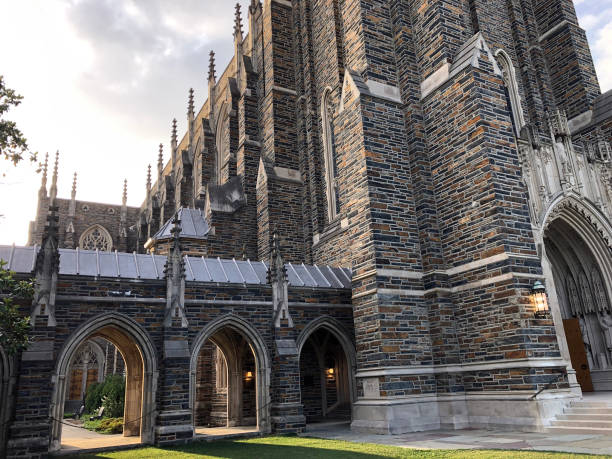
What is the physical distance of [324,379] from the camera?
52.1 ft

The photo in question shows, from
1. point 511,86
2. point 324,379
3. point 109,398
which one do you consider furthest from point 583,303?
point 109,398

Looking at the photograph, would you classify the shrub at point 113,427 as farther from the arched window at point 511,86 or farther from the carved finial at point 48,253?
the arched window at point 511,86

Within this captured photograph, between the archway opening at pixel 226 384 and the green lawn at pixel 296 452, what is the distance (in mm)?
3726

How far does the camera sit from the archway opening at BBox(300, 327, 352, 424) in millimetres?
15500

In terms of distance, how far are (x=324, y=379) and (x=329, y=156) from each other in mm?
7703

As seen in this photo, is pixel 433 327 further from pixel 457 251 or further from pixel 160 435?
pixel 160 435

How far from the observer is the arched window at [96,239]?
4041cm

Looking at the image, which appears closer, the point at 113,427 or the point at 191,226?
the point at 113,427

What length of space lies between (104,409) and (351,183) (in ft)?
47.2

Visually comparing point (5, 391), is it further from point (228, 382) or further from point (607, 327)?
point (607, 327)

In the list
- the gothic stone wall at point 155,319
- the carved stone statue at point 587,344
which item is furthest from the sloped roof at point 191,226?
the carved stone statue at point 587,344

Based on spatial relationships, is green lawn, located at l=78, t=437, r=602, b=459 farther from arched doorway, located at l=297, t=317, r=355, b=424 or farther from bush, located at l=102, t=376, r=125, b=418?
bush, located at l=102, t=376, r=125, b=418

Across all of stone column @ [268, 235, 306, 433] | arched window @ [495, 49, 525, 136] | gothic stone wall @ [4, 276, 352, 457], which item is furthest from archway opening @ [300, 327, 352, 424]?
arched window @ [495, 49, 525, 136]

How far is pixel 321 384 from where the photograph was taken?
1582cm
